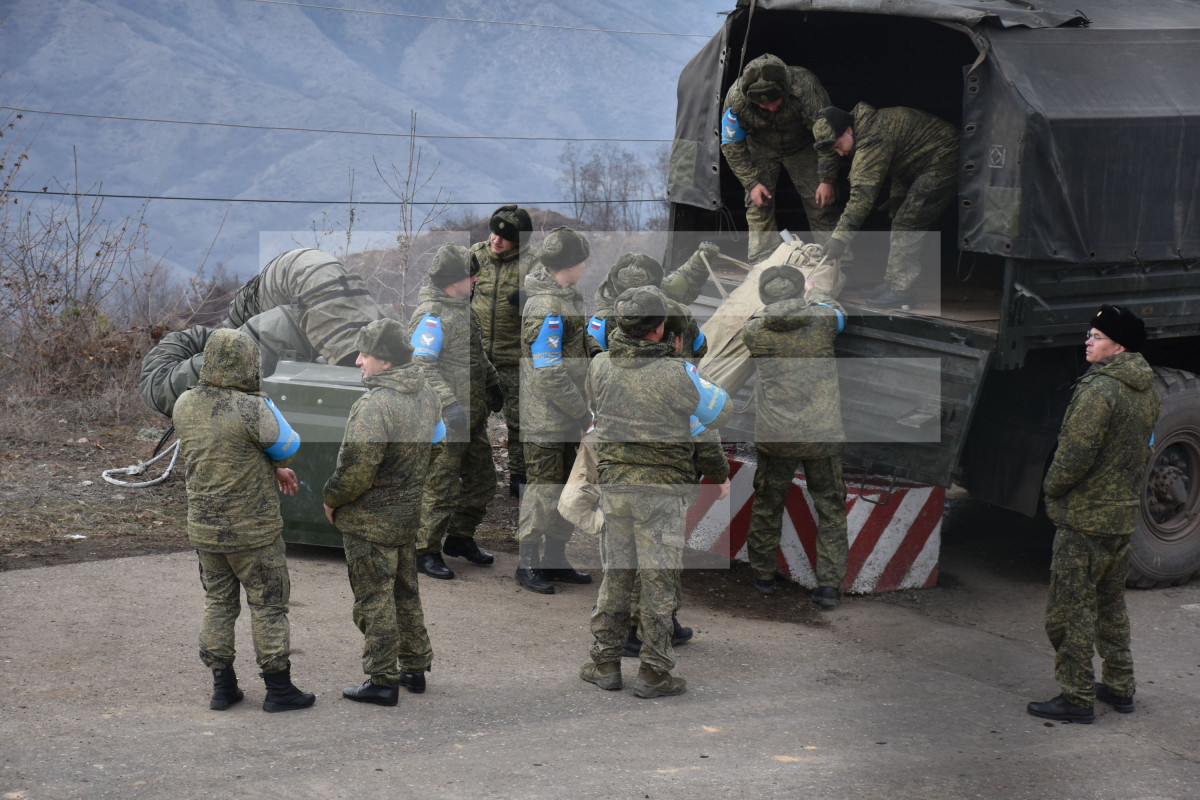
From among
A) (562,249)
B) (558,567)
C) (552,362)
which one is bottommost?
(558,567)

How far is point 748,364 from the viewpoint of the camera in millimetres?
6234

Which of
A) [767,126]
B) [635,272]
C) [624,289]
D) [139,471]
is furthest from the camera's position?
[139,471]

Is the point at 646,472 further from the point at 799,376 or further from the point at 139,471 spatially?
the point at 139,471

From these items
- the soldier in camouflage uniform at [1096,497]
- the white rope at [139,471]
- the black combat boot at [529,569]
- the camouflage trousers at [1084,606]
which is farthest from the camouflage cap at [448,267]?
the camouflage trousers at [1084,606]

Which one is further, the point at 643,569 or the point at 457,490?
the point at 457,490

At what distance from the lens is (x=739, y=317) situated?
6324mm

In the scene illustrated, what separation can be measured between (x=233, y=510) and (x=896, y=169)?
4299 mm

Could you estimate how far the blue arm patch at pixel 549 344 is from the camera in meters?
5.55

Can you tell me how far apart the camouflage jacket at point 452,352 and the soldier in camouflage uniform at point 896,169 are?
6.88ft

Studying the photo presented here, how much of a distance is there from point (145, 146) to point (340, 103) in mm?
26669

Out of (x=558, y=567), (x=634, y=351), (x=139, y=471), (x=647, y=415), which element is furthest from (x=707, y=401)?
(x=139, y=471)

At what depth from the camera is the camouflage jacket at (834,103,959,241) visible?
6.33 m

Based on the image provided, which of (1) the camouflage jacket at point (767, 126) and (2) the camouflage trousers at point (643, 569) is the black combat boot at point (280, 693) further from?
(1) the camouflage jacket at point (767, 126)

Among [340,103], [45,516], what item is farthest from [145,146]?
[45,516]
